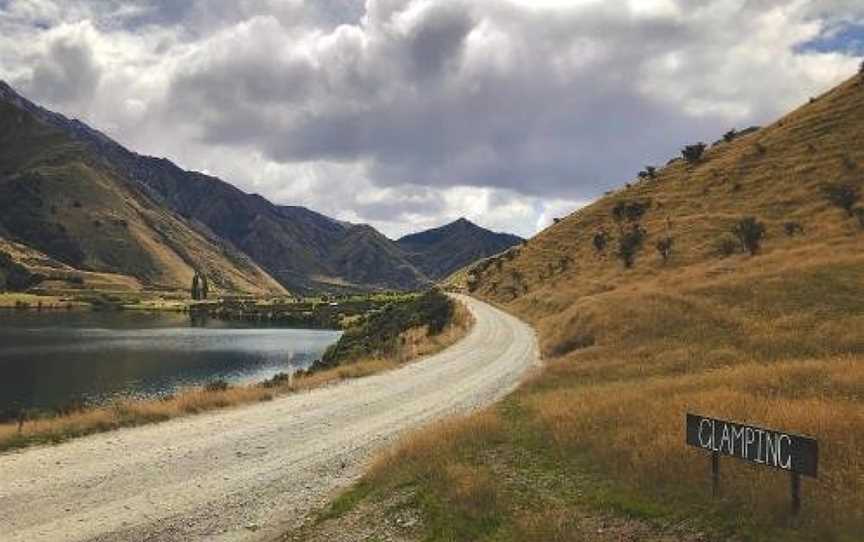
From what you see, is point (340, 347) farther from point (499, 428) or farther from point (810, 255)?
point (499, 428)

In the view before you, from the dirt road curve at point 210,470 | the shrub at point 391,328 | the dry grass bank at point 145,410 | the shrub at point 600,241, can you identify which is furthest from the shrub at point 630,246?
the dirt road curve at point 210,470

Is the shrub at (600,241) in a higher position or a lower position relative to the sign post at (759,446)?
higher

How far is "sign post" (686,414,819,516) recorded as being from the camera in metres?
11.7

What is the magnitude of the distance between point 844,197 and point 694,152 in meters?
69.9

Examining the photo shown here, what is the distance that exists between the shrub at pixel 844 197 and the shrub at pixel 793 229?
14.5 feet

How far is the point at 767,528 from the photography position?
1184 cm

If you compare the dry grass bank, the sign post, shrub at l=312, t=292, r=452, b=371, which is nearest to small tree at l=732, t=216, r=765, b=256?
shrub at l=312, t=292, r=452, b=371

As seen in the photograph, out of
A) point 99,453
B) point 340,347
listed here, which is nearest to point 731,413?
point 99,453

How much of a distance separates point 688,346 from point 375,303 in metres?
154

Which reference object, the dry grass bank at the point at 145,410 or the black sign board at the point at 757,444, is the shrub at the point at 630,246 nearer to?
the dry grass bank at the point at 145,410

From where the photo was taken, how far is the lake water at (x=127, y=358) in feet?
219

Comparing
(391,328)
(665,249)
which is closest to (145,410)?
(391,328)

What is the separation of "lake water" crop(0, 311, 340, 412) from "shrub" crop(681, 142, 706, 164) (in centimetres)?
7181

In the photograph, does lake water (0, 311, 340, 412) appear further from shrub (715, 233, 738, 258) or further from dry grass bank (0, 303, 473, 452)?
shrub (715, 233, 738, 258)
